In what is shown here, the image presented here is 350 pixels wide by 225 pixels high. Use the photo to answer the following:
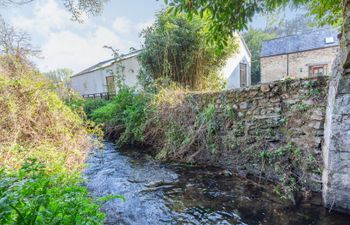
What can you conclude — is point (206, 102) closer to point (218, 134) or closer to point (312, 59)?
point (218, 134)

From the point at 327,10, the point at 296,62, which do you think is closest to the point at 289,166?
the point at 327,10

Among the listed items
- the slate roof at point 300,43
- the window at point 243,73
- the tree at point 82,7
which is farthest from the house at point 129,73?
the tree at point 82,7

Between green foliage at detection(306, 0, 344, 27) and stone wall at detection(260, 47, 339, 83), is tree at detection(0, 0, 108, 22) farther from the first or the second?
stone wall at detection(260, 47, 339, 83)

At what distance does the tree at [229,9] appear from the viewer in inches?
85.9

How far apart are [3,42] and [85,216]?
10.5 feet

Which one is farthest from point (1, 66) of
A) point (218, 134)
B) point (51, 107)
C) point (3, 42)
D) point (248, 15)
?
point (218, 134)

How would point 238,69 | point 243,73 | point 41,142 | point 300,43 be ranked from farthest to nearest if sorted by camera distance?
point 300,43
point 243,73
point 238,69
point 41,142

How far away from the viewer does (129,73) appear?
1202 cm

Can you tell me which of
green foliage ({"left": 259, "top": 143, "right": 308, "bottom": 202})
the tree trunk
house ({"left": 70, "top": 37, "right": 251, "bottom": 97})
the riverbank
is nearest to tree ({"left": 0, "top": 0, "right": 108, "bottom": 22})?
the riverbank

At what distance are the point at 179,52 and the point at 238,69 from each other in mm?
6743

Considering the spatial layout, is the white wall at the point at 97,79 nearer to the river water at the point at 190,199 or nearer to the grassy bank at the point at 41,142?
the river water at the point at 190,199

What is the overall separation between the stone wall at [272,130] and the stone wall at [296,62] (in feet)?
36.1

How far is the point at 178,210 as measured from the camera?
2.71 m

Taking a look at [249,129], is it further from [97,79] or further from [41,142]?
[97,79]
